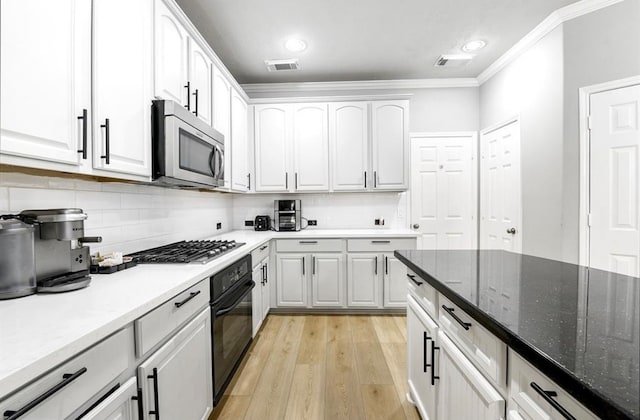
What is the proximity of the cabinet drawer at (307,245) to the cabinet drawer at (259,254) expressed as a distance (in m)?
0.21

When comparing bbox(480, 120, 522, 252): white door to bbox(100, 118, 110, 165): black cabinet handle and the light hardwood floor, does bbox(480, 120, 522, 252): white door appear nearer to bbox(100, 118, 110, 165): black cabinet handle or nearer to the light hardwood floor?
the light hardwood floor

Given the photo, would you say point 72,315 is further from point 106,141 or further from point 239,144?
point 239,144

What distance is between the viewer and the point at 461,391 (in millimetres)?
1065

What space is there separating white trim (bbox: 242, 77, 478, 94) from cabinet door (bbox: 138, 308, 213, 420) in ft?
10.0

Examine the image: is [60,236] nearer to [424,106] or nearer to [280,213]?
[280,213]

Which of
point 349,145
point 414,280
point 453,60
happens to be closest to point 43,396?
point 414,280

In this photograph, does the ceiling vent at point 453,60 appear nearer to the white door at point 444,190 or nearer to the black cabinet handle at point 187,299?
the white door at point 444,190

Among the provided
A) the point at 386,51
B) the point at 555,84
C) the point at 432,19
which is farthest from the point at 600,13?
the point at 386,51

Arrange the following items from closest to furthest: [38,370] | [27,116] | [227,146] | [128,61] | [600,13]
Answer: [38,370] < [27,116] < [128,61] < [600,13] < [227,146]

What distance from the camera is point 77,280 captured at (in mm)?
1128

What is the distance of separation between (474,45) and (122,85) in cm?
311

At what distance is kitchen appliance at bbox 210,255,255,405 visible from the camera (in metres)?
1.63

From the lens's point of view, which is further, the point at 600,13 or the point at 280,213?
the point at 280,213

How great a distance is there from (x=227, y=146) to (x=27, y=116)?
183 cm
